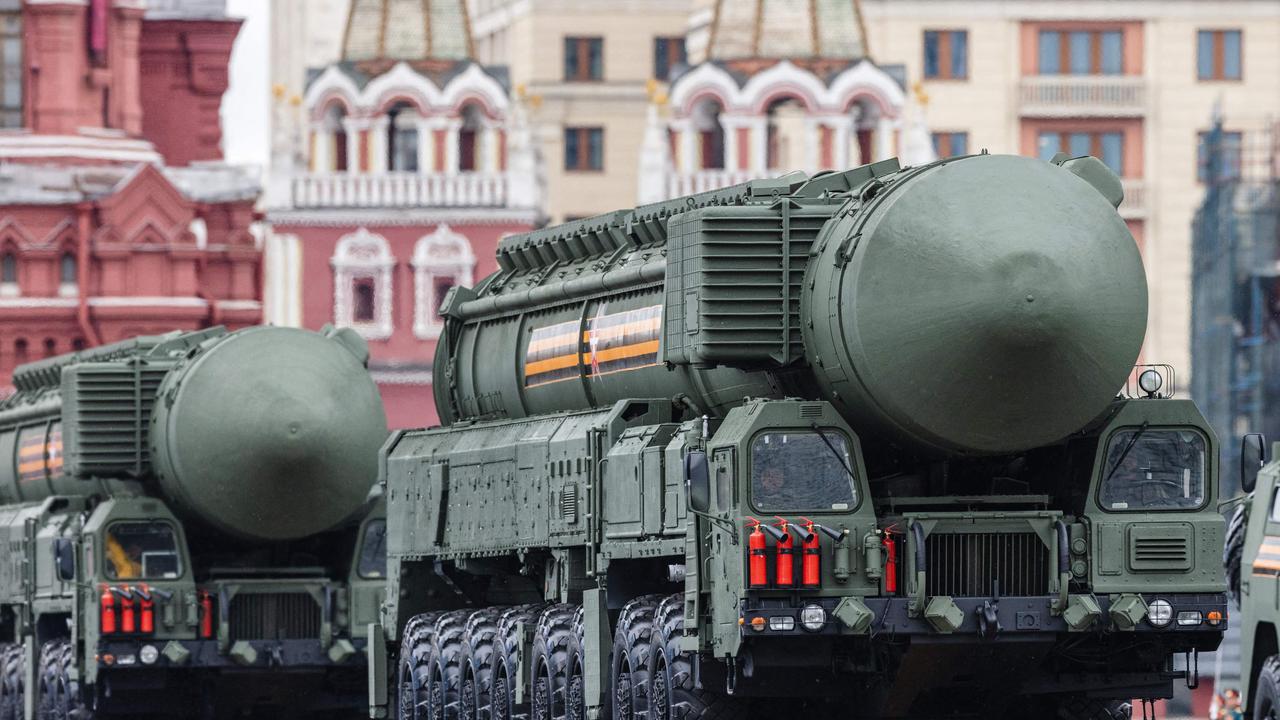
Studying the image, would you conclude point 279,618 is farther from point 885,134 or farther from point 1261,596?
point 885,134

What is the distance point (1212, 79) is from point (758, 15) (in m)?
21.1

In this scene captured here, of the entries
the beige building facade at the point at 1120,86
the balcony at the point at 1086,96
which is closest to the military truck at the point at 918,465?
the balcony at the point at 1086,96

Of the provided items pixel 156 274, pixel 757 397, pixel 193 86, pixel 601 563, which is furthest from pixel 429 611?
pixel 193 86

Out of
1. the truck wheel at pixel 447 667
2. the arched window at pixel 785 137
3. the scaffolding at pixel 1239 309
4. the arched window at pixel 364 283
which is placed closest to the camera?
the truck wheel at pixel 447 667

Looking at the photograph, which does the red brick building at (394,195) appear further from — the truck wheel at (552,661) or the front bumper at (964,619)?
the front bumper at (964,619)

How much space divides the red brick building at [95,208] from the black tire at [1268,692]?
57.1m

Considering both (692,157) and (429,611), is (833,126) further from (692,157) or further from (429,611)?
(429,611)

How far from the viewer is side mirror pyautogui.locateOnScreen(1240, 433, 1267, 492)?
79.2 feet

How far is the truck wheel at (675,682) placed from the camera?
24.3 meters

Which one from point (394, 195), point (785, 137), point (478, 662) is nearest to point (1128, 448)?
point (478, 662)

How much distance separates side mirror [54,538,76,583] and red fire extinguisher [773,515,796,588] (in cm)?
1469

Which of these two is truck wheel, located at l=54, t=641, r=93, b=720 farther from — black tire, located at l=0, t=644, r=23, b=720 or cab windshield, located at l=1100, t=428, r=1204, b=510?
cab windshield, located at l=1100, t=428, r=1204, b=510

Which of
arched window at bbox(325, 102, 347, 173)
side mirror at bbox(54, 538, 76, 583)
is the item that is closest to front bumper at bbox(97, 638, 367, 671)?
side mirror at bbox(54, 538, 76, 583)

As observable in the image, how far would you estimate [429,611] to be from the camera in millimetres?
33281
